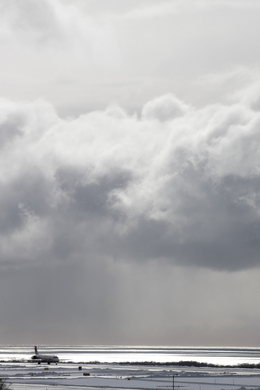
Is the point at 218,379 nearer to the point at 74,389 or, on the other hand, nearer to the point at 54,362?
the point at 74,389

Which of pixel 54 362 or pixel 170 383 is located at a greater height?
pixel 54 362

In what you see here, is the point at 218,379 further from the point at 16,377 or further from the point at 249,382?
the point at 16,377

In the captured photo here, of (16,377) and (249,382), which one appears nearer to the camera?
(249,382)

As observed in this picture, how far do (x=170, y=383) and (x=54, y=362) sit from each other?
94.9m

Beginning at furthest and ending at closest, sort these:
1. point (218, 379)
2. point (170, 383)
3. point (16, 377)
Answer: point (16, 377) → point (218, 379) → point (170, 383)

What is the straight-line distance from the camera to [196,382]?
100 metres

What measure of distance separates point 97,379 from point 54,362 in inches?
3148

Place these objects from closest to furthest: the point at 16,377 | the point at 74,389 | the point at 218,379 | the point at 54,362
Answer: the point at 74,389, the point at 218,379, the point at 16,377, the point at 54,362

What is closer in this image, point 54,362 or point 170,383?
point 170,383

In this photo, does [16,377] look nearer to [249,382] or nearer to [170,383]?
[170,383]

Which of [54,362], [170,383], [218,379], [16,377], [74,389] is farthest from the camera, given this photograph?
[54,362]

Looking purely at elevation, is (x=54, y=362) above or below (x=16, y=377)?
above

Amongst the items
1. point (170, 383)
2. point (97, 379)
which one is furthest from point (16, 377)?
point (170, 383)

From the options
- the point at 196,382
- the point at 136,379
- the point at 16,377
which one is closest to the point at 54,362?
the point at 16,377
